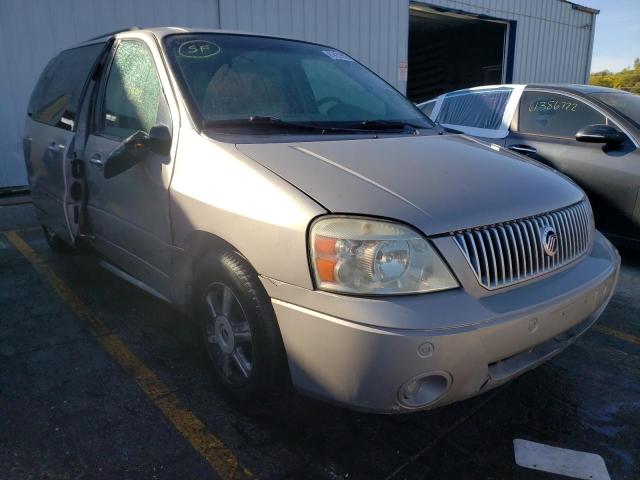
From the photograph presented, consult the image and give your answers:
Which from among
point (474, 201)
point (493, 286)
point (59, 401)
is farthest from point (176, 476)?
point (474, 201)

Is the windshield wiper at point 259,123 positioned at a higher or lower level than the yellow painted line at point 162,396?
higher

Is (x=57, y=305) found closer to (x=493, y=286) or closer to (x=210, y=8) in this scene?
(x=493, y=286)

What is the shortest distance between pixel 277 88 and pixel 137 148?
0.85m

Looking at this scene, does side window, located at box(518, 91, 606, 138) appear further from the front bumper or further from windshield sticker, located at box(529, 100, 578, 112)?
the front bumper

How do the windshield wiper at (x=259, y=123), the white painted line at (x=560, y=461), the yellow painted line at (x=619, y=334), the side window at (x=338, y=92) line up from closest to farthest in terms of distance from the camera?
1. the white painted line at (x=560, y=461)
2. the windshield wiper at (x=259, y=123)
3. the side window at (x=338, y=92)
4. the yellow painted line at (x=619, y=334)

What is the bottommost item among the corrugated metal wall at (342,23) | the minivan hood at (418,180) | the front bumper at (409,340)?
the front bumper at (409,340)

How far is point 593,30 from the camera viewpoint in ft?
57.5

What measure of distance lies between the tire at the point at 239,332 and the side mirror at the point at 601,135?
3.56 m

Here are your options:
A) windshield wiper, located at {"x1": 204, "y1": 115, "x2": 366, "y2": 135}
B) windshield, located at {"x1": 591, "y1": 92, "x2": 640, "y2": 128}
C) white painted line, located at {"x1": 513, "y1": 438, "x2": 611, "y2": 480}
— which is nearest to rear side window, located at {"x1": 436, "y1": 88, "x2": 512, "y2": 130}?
windshield, located at {"x1": 591, "y1": 92, "x2": 640, "y2": 128}

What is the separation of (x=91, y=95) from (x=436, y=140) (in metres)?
2.30

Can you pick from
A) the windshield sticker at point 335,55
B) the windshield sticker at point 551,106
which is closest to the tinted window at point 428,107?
the windshield sticker at point 551,106

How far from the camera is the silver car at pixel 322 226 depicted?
1896mm

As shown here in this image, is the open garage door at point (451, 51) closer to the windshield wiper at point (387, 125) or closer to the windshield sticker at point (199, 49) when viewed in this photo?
the windshield wiper at point (387, 125)

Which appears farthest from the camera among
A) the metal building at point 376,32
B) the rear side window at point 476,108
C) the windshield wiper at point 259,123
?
the metal building at point 376,32
